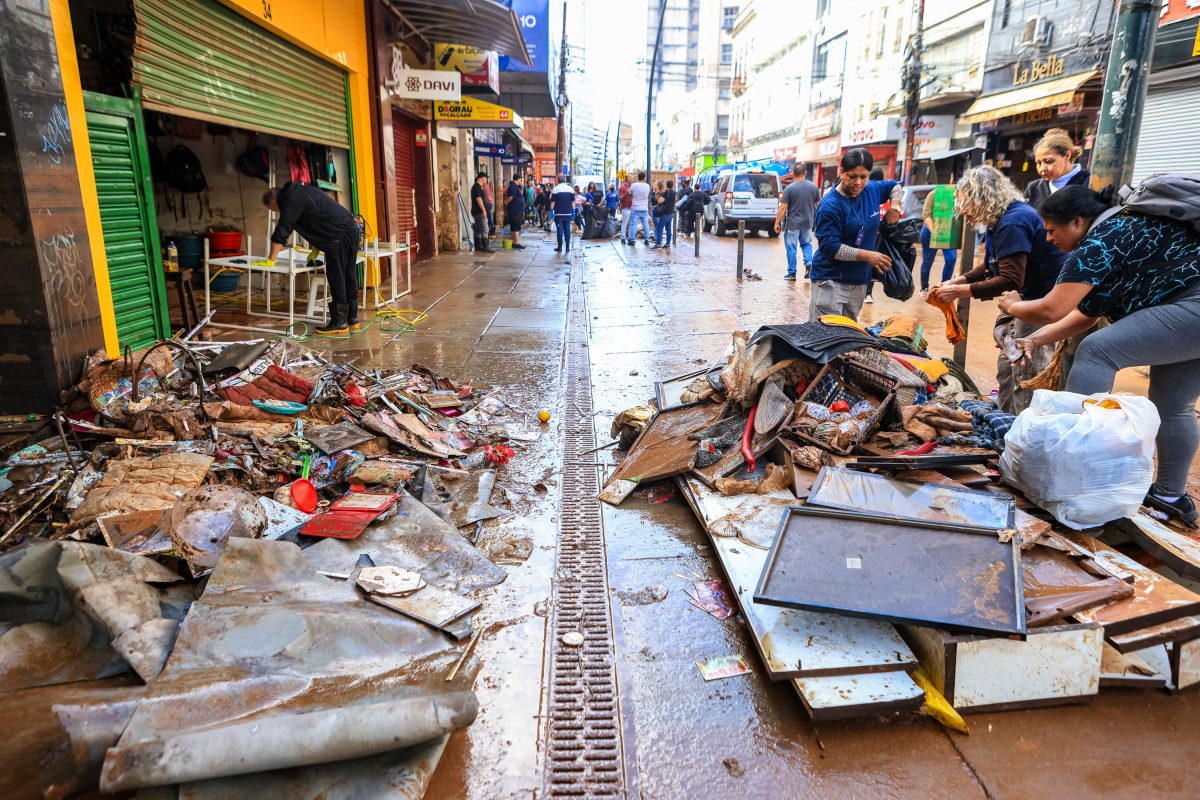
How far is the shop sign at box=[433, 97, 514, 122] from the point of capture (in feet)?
49.5

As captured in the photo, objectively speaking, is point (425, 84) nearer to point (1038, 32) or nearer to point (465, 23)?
point (465, 23)

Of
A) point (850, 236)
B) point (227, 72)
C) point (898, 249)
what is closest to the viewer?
point (850, 236)

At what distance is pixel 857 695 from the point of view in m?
2.27

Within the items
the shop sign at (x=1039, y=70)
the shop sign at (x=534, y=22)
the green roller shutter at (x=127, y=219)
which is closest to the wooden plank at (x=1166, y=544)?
the green roller shutter at (x=127, y=219)

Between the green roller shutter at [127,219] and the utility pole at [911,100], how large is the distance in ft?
79.5

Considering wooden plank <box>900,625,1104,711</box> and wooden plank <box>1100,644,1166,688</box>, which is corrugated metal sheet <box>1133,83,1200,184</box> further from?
wooden plank <box>900,625,1104,711</box>

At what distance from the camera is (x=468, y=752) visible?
2.21 metres

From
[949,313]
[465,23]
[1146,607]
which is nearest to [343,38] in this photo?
[465,23]

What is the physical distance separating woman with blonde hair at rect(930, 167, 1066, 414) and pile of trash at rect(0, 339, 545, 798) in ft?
9.99

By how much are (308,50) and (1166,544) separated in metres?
9.86

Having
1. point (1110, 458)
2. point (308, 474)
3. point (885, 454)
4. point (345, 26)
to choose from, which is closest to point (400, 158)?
point (345, 26)

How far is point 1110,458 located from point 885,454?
38.3 inches

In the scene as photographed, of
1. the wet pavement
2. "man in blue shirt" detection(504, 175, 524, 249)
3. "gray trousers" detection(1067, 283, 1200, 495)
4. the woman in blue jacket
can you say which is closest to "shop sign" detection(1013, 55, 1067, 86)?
"man in blue shirt" detection(504, 175, 524, 249)

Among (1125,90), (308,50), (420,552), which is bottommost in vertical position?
(420,552)
